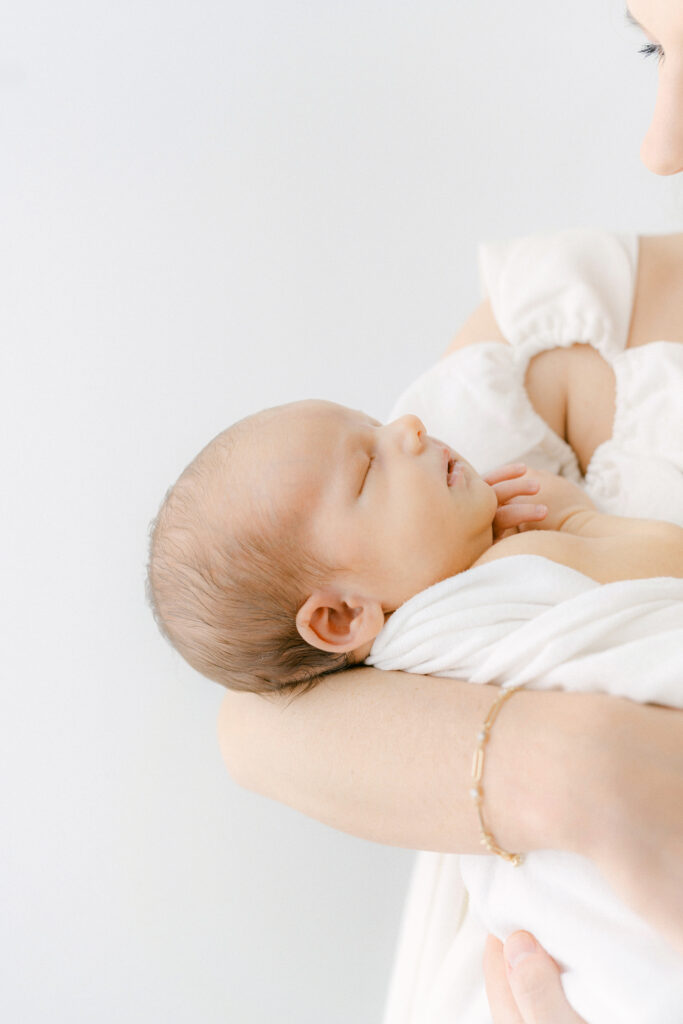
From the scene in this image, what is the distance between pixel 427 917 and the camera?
4.12 ft

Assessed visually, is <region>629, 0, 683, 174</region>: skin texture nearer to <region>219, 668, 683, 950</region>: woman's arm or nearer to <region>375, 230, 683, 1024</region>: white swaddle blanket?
<region>375, 230, 683, 1024</region>: white swaddle blanket

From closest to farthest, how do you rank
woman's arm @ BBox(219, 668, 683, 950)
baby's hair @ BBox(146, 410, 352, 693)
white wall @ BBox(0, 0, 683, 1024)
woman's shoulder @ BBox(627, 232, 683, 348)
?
woman's arm @ BBox(219, 668, 683, 950) < baby's hair @ BBox(146, 410, 352, 693) < woman's shoulder @ BBox(627, 232, 683, 348) < white wall @ BBox(0, 0, 683, 1024)

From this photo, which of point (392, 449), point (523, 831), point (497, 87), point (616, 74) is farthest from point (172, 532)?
point (616, 74)

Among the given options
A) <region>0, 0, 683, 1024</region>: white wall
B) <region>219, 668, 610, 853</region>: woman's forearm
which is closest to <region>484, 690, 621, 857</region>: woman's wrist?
<region>219, 668, 610, 853</region>: woman's forearm

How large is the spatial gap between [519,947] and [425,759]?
23cm

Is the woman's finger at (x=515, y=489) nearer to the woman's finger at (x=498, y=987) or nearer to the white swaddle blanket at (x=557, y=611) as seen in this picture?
the white swaddle blanket at (x=557, y=611)

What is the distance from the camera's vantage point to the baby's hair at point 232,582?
1039 mm

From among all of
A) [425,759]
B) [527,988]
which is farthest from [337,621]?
[527,988]

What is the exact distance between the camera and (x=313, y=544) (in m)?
1.05

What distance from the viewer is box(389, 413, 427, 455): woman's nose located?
1100 mm

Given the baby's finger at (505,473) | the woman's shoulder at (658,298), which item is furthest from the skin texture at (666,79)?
the baby's finger at (505,473)

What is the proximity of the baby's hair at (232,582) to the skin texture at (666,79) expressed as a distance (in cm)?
61

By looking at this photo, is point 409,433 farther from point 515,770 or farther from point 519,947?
point 519,947

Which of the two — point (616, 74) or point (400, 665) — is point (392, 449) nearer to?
point (400, 665)
